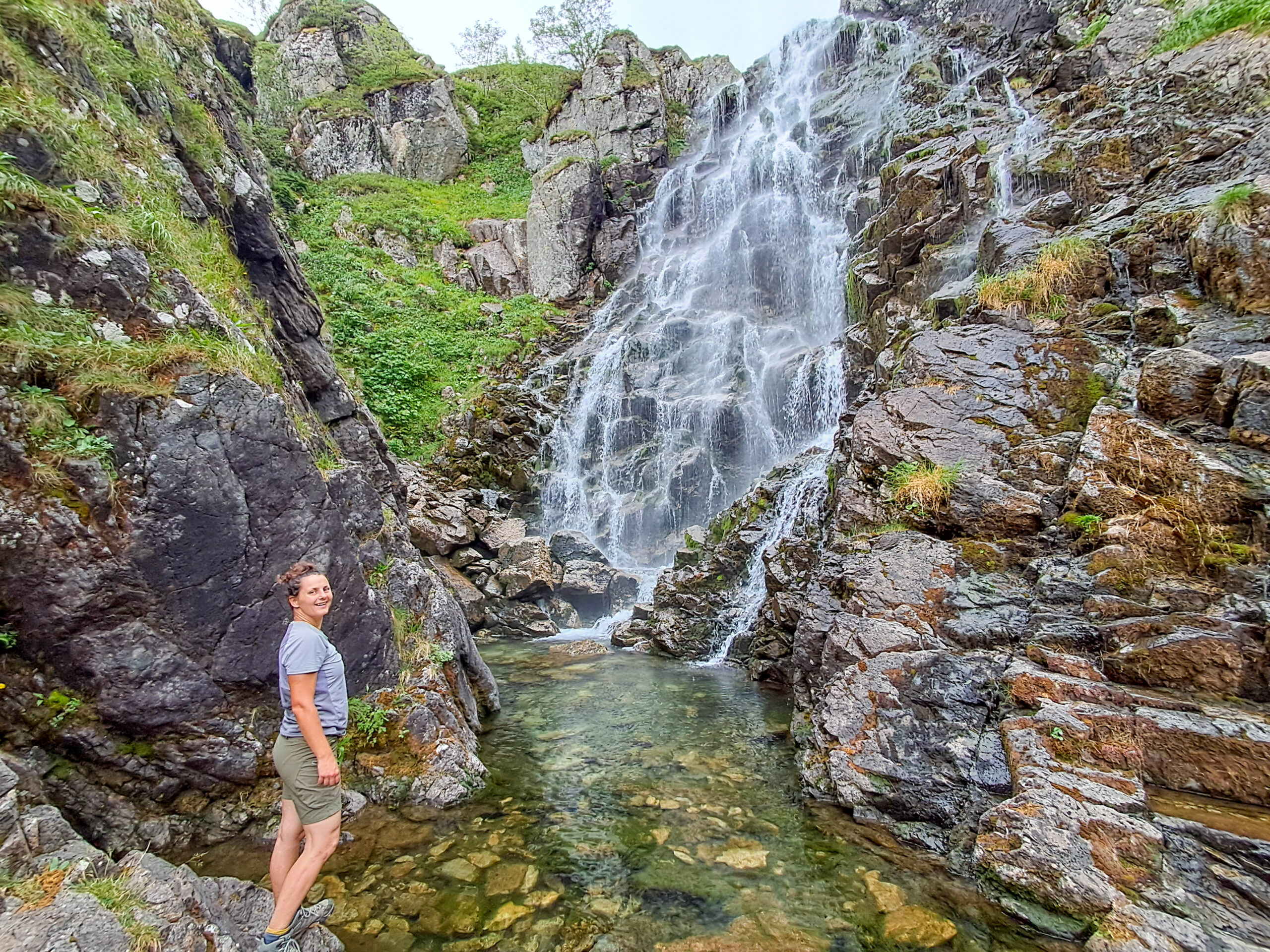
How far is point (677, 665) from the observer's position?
10320 millimetres

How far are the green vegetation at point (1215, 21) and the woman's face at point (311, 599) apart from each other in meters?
17.4

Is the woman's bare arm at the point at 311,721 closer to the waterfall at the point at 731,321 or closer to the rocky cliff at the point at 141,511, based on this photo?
the rocky cliff at the point at 141,511

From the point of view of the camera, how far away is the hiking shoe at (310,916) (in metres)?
3.10

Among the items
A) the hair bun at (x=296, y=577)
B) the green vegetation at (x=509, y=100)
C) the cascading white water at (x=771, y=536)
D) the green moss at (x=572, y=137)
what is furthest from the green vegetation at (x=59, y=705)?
the green vegetation at (x=509, y=100)

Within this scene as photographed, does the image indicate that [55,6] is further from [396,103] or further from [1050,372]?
[396,103]

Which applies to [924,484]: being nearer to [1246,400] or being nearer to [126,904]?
[1246,400]

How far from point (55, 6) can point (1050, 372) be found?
1211cm

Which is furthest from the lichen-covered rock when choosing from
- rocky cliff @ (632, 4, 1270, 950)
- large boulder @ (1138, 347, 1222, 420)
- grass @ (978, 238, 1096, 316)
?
large boulder @ (1138, 347, 1222, 420)

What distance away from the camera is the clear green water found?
3623 mm

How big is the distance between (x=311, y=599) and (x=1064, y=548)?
22.5ft

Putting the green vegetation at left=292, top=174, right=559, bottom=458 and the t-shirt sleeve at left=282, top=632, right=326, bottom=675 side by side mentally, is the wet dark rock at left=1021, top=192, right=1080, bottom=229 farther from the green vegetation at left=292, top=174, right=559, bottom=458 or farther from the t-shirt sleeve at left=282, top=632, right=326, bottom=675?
the green vegetation at left=292, top=174, right=559, bottom=458

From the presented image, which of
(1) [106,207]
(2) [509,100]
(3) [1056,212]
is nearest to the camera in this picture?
(1) [106,207]

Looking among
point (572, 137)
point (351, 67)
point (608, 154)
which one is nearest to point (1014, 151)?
point (608, 154)

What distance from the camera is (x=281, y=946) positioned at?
114 inches
